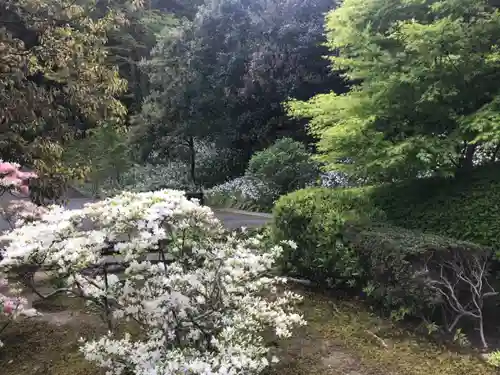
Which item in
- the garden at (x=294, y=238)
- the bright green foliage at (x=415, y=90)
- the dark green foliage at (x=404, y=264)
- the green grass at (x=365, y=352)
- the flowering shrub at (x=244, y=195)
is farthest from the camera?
the flowering shrub at (x=244, y=195)

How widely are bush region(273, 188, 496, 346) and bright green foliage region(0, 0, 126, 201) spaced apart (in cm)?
251

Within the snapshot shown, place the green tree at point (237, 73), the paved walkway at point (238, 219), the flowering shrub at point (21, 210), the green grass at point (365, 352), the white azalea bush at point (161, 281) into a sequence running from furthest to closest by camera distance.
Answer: the green tree at point (237, 73)
the paved walkway at point (238, 219)
the flowering shrub at point (21, 210)
the green grass at point (365, 352)
the white azalea bush at point (161, 281)

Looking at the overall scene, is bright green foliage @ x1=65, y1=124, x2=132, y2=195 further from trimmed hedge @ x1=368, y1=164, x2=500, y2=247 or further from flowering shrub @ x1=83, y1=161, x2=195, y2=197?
trimmed hedge @ x1=368, y1=164, x2=500, y2=247

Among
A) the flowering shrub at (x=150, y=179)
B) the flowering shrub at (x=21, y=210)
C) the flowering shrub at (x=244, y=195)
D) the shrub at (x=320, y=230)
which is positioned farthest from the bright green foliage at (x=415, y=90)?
the flowering shrub at (x=150, y=179)

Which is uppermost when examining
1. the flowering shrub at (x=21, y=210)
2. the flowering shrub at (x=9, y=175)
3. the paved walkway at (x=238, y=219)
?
the flowering shrub at (x=9, y=175)

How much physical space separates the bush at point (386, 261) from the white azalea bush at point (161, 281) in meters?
1.37

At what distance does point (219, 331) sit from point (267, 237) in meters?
2.64

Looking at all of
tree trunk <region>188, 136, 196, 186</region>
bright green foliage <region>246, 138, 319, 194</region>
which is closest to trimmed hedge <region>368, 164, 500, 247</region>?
bright green foliage <region>246, 138, 319, 194</region>

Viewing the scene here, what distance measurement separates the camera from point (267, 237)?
574 cm

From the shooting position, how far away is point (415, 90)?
5.13 meters


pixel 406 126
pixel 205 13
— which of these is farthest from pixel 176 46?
pixel 406 126

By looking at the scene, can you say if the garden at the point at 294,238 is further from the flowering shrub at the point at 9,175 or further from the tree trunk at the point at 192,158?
the tree trunk at the point at 192,158

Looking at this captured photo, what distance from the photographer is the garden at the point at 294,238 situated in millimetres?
2896

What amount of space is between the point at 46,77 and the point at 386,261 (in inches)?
161
